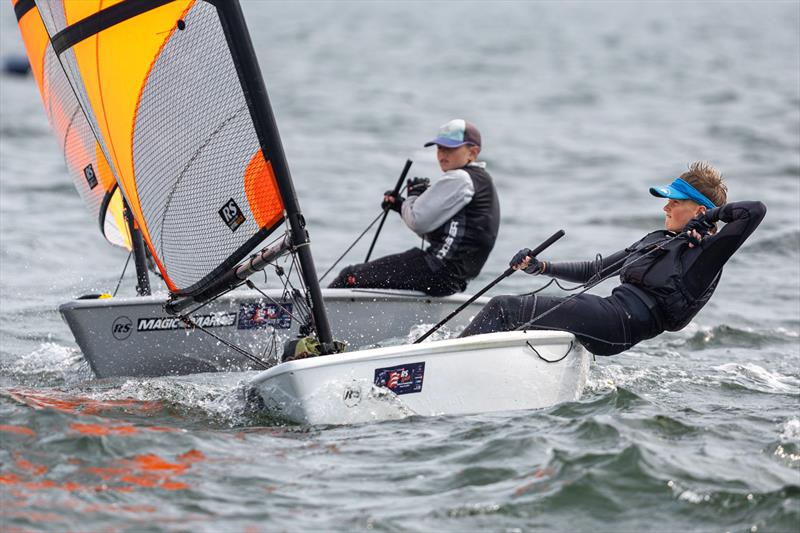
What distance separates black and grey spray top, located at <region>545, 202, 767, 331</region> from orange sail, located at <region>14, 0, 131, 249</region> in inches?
107

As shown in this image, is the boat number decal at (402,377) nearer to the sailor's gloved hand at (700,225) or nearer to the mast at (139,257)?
the sailor's gloved hand at (700,225)

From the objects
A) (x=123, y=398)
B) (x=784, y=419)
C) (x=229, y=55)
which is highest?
(x=229, y=55)

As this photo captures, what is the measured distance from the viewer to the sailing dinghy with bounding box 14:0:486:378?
18.1 feet

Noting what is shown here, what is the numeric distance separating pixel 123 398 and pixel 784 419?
2620mm

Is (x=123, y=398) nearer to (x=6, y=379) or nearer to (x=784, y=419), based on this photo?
(x=6, y=379)

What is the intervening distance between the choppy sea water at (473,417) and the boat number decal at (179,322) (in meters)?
0.27

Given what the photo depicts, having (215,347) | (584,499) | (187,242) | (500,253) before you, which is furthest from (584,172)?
(584,499)

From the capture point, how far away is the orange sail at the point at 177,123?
4402 millimetres

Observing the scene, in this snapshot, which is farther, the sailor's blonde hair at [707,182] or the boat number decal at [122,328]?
the boat number decal at [122,328]

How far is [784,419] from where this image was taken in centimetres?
442

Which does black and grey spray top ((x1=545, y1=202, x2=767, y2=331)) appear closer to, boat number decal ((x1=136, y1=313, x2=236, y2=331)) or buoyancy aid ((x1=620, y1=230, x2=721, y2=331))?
buoyancy aid ((x1=620, y1=230, x2=721, y2=331))

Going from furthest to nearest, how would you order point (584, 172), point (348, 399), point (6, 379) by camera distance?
point (584, 172)
point (6, 379)
point (348, 399)

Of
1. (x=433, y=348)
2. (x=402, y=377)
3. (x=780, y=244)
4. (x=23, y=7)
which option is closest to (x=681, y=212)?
(x=433, y=348)

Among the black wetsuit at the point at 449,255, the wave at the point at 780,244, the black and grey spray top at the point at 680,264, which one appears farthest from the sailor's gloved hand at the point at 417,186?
the wave at the point at 780,244
